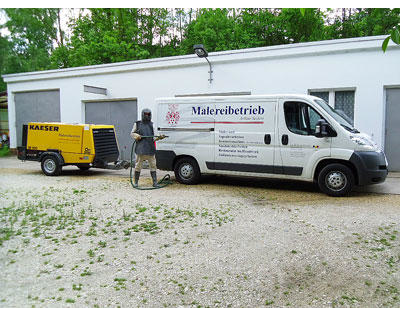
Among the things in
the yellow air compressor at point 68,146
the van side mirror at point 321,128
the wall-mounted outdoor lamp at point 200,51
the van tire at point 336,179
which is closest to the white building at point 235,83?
the wall-mounted outdoor lamp at point 200,51

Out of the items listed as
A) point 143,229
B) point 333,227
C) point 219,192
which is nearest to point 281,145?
point 219,192

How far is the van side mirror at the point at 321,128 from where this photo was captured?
313 inches

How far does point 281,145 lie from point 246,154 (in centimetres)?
89

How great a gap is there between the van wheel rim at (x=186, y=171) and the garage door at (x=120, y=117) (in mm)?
6090

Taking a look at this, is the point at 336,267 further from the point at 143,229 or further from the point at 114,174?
the point at 114,174

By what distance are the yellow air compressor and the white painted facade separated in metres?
1.95

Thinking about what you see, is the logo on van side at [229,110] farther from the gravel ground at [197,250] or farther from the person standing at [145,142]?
the gravel ground at [197,250]

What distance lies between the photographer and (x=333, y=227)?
5641mm

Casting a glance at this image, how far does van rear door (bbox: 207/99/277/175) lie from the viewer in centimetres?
865

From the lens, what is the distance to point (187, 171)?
970 centimetres

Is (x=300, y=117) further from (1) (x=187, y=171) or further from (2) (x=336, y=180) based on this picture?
(1) (x=187, y=171)

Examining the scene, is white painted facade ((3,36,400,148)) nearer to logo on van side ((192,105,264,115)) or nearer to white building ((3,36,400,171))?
white building ((3,36,400,171))

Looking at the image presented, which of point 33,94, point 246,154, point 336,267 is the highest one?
point 33,94

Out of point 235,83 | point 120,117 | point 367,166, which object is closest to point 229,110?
point 367,166
